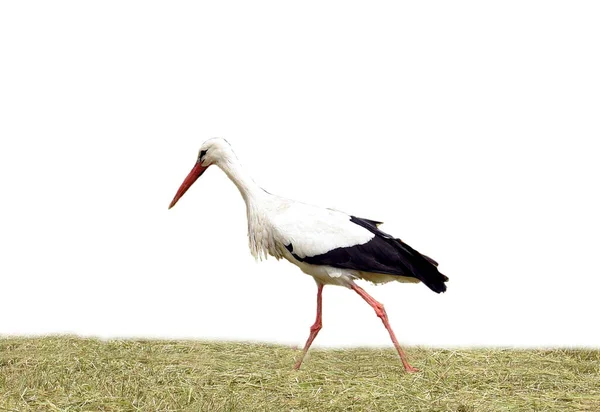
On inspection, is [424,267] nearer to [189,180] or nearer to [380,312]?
[380,312]

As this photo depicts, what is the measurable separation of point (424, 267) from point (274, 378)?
3.49 feet

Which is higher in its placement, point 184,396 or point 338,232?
point 338,232

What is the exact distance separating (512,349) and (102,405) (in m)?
2.90

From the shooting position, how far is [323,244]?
17.6 ft

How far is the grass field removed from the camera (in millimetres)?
4695

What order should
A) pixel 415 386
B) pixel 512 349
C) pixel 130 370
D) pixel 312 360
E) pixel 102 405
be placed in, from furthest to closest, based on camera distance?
pixel 512 349
pixel 312 360
pixel 130 370
pixel 415 386
pixel 102 405

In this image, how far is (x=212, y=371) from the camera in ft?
17.8

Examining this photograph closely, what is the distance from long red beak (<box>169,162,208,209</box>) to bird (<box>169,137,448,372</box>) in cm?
8

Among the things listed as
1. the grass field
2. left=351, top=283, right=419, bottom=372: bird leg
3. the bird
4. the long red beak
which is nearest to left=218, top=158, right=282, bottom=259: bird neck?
the bird

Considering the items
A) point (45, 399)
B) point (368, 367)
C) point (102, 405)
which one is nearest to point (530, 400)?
point (368, 367)

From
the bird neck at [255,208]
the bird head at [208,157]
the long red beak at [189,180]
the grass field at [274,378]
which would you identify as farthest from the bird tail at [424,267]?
the long red beak at [189,180]

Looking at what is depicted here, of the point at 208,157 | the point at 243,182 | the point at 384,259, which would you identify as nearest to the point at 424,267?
the point at 384,259

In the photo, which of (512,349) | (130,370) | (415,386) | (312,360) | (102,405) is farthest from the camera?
(512,349)

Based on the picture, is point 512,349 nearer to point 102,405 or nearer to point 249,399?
point 249,399
